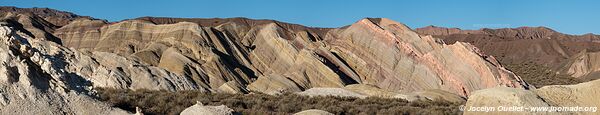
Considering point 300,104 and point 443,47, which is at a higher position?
point 443,47

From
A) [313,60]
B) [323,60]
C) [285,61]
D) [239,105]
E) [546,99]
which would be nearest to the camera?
[546,99]

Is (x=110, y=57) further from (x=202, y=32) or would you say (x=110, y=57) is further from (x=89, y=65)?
(x=202, y=32)

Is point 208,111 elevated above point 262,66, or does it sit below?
below

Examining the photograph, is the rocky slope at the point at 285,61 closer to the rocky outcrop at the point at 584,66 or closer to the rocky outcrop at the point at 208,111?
the rocky outcrop at the point at 208,111

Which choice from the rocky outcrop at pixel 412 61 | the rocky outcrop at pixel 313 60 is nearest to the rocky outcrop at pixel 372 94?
the rocky outcrop at pixel 313 60

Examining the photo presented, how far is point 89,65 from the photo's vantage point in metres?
28.0

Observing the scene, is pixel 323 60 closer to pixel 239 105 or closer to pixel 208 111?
pixel 239 105

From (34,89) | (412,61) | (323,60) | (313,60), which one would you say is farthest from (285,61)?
(34,89)

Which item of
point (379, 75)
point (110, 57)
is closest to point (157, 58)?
point (110, 57)

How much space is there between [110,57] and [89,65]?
11.6ft

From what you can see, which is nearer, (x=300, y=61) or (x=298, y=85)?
(x=298, y=85)

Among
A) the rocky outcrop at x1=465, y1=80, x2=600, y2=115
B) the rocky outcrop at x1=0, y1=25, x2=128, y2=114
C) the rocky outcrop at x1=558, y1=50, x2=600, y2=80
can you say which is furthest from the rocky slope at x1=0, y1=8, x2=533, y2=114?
the rocky outcrop at x1=558, y1=50, x2=600, y2=80

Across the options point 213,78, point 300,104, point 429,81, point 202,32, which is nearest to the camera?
point 300,104

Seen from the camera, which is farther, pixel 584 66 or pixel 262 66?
pixel 584 66
